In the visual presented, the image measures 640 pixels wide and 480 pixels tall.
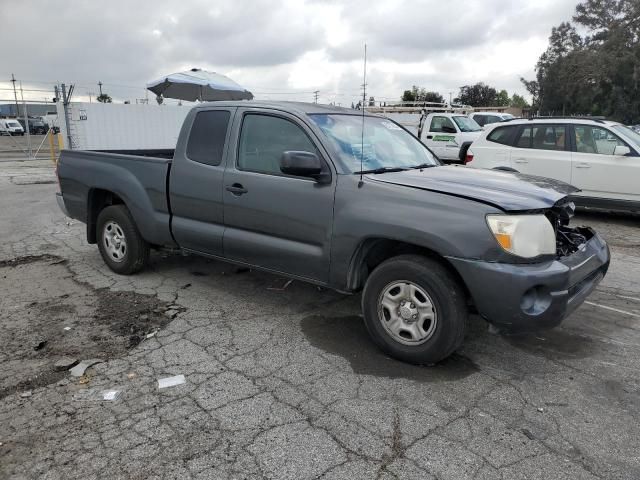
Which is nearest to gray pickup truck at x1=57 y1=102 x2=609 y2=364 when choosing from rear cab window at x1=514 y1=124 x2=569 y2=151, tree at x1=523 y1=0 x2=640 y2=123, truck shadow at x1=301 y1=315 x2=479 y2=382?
truck shadow at x1=301 y1=315 x2=479 y2=382

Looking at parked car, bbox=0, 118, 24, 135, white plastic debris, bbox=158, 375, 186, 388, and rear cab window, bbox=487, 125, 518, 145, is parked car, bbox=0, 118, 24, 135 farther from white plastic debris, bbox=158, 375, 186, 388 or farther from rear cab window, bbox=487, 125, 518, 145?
white plastic debris, bbox=158, 375, 186, 388

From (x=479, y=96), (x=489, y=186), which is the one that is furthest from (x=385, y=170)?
(x=479, y=96)

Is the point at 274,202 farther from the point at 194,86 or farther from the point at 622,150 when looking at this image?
the point at 194,86

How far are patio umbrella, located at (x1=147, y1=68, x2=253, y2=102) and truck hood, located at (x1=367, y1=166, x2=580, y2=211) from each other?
12333 mm

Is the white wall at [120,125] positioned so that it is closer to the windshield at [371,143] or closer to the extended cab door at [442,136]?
the extended cab door at [442,136]

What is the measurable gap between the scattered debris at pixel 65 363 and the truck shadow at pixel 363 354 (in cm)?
170

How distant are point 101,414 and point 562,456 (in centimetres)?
256

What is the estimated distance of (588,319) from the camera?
14.8 feet

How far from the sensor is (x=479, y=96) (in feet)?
191

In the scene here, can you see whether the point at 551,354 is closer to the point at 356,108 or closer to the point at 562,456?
the point at 562,456

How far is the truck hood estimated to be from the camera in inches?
133

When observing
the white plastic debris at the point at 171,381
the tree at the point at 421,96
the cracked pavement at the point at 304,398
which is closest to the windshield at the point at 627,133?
the cracked pavement at the point at 304,398

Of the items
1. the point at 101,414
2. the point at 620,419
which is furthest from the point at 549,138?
the point at 101,414

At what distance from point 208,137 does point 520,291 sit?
3040 millimetres
